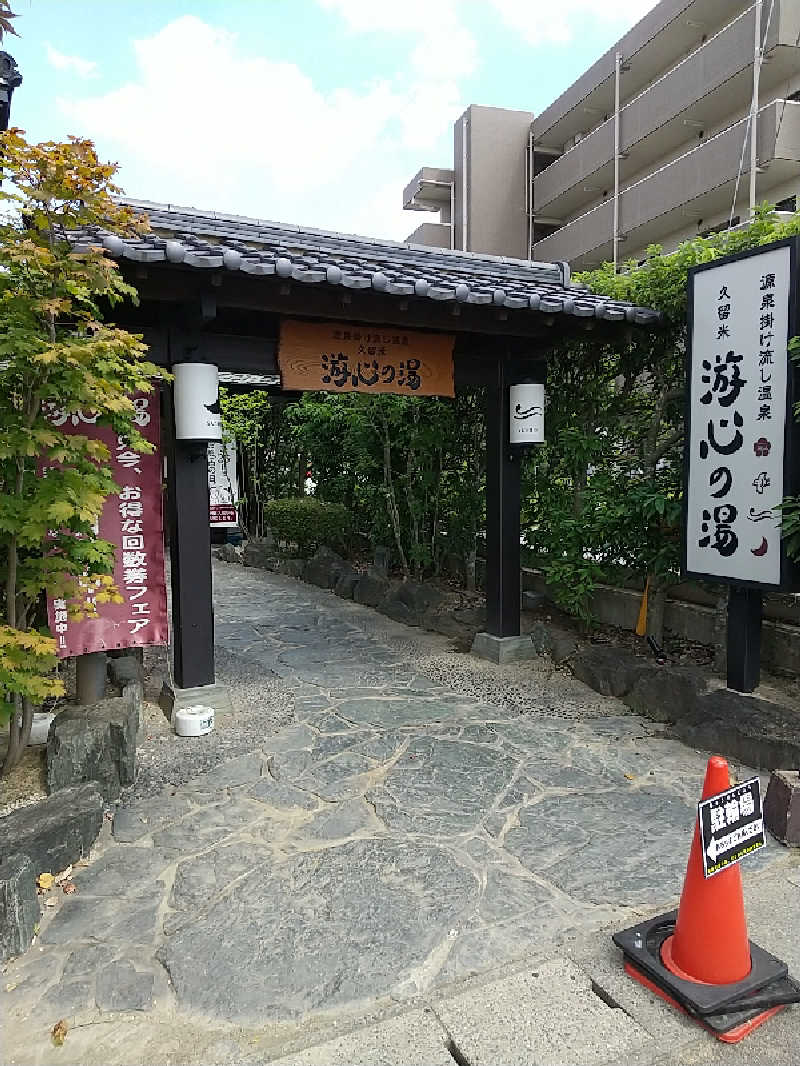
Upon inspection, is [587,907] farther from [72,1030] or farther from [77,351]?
[77,351]

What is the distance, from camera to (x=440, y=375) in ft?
23.5

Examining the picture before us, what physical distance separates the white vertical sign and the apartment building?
13440mm

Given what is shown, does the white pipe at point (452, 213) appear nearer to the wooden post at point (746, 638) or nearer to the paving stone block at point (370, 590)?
the paving stone block at point (370, 590)

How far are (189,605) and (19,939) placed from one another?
125 inches

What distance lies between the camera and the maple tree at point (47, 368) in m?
3.96

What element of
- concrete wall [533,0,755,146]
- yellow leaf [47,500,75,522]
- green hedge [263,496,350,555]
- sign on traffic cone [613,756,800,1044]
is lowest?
sign on traffic cone [613,756,800,1044]

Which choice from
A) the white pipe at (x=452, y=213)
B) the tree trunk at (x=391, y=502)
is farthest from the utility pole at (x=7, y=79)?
the white pipe at (x=452, y=213)

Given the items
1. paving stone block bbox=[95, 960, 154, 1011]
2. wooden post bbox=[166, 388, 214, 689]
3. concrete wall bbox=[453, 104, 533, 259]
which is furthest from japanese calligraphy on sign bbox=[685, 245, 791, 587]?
concrete wall bbox=[453, 104, 533, 259]

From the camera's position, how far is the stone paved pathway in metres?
2.88

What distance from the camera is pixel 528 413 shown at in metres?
7.29

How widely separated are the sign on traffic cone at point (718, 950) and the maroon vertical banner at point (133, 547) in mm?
4360

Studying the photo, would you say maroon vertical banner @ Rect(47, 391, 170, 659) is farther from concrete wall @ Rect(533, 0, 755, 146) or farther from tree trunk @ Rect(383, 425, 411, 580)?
concrete wall @ Rect(533, 0, 755, 146)

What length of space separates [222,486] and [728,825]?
13553 mm

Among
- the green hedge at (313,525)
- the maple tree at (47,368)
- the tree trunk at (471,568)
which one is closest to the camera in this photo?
the maple tree at (47,368)
